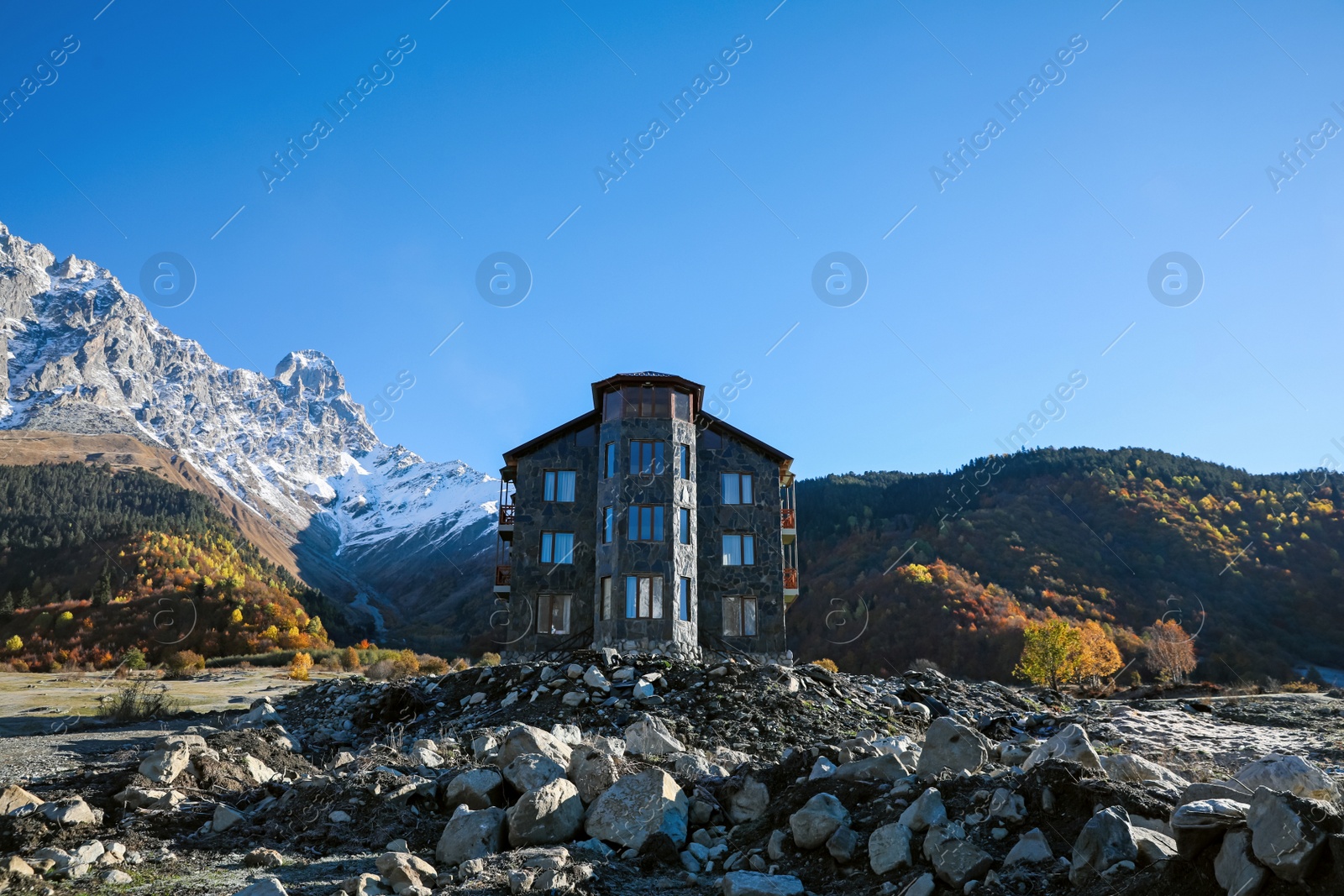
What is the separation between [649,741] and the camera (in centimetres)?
1195

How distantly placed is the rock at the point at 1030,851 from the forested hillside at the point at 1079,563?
67.8m

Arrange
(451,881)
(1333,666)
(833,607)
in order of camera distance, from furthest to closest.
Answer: (833,607) < (1333,666) < (451,881)

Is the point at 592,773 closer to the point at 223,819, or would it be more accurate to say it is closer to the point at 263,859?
the point at 263,859

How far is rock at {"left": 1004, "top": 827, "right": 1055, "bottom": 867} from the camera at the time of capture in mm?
6062

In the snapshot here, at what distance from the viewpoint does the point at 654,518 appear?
2853 centimetres

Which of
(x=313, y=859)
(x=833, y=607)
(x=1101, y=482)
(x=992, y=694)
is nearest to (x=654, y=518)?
(x=992, y=694)

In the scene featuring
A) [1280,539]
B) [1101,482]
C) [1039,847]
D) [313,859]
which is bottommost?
[313,859]

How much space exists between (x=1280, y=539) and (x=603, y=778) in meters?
108

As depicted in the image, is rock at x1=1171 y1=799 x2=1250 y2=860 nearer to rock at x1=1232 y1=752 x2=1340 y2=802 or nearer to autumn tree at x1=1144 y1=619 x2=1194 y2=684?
rock at x1=1232 y1=752 x2=1340 y2=802

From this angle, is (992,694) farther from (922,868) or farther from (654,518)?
(922,868)

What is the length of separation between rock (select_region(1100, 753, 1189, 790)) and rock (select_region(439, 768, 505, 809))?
6438 mm

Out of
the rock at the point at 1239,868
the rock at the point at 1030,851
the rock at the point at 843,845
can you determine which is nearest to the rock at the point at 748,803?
the rock at the point at 843,845

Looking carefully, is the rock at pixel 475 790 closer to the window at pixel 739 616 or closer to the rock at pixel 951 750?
the rock at pixel 951 750

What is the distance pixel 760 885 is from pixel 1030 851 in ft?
6.92
